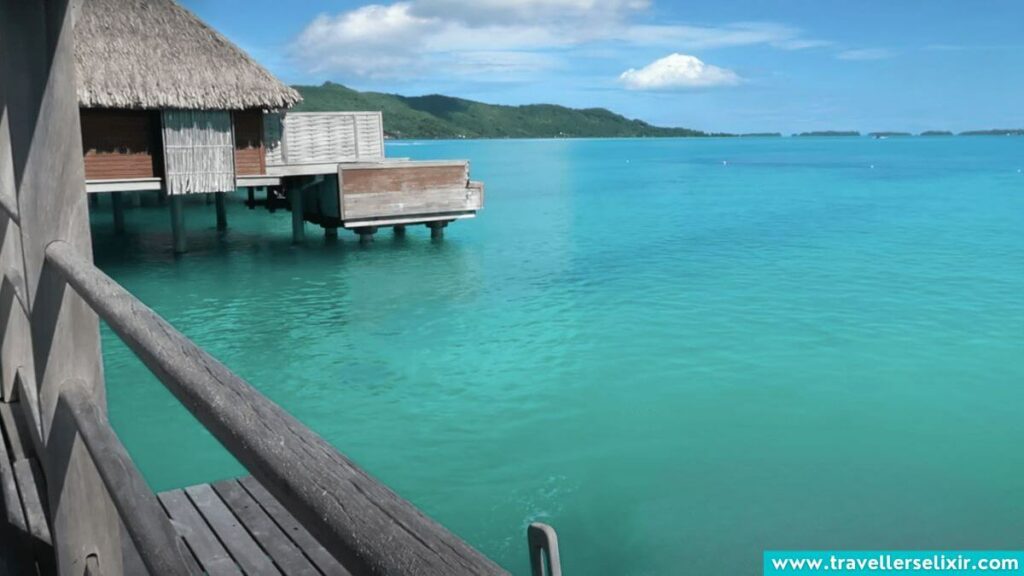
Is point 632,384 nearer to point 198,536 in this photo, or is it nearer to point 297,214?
point 198,536

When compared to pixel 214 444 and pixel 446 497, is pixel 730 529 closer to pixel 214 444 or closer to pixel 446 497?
pixel 446 497

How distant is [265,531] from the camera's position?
14.6ft

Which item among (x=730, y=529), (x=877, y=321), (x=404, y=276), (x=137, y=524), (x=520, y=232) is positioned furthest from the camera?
(x=520, y=232)

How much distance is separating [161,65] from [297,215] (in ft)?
17.9

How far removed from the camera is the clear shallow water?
7.87 metres

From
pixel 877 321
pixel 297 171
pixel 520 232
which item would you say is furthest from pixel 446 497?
pixel 520 232

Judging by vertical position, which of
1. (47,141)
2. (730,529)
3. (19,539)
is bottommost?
(730,529)

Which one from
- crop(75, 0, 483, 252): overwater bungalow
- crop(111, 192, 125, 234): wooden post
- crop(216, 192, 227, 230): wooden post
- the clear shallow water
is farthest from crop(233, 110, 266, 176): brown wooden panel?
crop(111, 192, 125, 234): wooden post

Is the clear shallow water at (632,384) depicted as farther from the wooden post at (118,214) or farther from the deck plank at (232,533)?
the deck plank at (232,533)

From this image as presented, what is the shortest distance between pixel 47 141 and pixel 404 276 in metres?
16.9

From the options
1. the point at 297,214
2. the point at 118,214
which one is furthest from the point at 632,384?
the point at 118,214

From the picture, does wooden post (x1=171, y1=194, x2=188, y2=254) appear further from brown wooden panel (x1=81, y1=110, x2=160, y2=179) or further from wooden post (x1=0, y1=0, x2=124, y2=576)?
wooden post (x1=0, y1=0, x2=124, y2=576)

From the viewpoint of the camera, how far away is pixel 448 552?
3.06 feet

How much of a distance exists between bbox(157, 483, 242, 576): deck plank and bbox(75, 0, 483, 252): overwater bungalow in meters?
14.1
